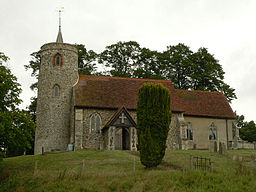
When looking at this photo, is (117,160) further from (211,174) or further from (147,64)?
(147,64)

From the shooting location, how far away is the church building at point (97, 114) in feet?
108

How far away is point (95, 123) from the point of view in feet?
110

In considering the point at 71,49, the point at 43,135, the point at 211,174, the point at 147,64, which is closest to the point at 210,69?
the point at 147,64

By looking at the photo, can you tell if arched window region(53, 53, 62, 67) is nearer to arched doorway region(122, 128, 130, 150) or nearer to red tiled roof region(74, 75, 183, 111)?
red tiled roof region(74, 75, 183, 111)

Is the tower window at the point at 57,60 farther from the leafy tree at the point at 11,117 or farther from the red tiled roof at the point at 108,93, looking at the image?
the leafy tree at the point at 11,117

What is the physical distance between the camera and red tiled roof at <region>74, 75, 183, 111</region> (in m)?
34.2

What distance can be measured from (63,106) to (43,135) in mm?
3446

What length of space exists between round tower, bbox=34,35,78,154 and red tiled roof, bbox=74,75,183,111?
1.42 m

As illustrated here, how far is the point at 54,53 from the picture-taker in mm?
35750

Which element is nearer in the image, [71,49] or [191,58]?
[71,49]

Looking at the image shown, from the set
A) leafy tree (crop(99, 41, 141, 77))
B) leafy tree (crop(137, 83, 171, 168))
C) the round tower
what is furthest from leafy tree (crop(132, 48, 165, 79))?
leafy tree (crop(137, 83, 171, 168))

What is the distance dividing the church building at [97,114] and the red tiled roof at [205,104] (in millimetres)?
109

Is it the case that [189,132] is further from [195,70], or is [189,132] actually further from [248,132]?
[248,132]

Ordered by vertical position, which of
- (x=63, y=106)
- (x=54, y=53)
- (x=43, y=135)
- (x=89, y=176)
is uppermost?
(x=54, y=53)
